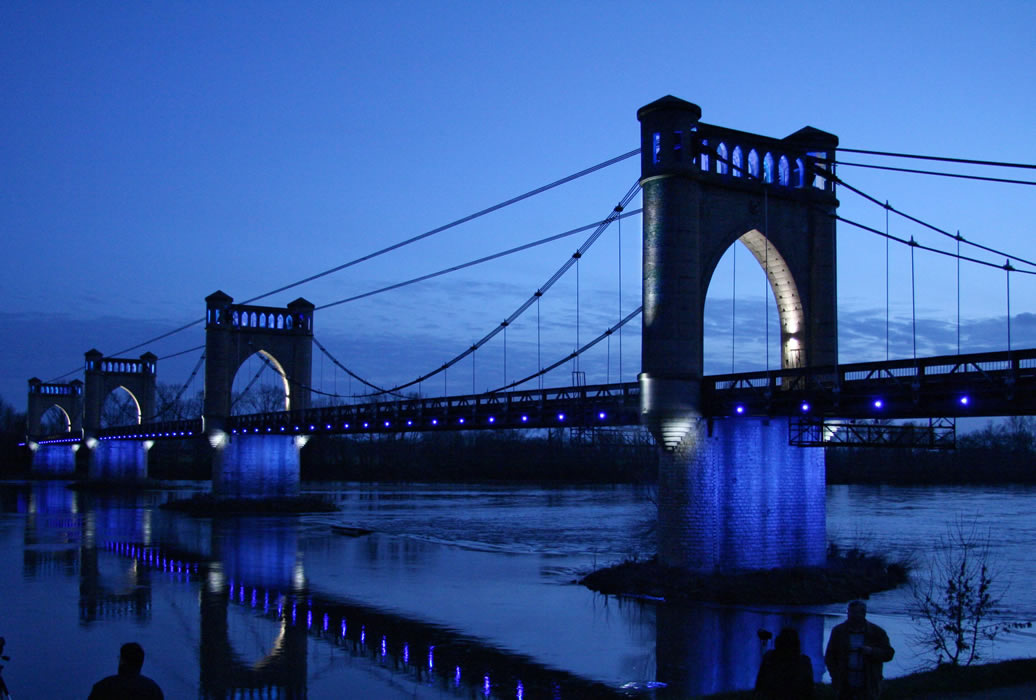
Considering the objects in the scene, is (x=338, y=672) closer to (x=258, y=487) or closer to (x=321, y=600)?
(x=321, y=600)

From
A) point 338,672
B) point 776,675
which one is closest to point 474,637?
point 338,672

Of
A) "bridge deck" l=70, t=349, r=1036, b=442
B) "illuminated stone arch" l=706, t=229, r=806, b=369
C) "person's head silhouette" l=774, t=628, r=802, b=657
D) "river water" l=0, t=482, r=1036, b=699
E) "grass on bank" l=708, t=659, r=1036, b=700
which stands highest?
"illuminated stone arch" l=706, t=229, r=806, b=369

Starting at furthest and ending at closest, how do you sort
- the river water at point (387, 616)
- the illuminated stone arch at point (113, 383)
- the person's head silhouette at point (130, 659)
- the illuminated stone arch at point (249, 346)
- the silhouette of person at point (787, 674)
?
the illuminated stone arch at point (113, 383)
the illuminated stone arch at point (249, 346)
the river water at point (387, 616)
the silhouette of person at point (787, 674)
the person's head silhouette at point (130, 659)

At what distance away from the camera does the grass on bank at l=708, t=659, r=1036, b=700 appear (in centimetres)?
1453

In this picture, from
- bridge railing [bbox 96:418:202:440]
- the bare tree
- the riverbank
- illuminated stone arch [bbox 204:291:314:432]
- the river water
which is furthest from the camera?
bridge railing [bbox 96:418:202:440]

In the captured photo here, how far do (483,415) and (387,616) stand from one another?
64.6 feet

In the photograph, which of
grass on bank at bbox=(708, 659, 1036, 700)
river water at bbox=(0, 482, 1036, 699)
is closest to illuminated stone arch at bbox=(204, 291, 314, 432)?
river water at bbox=(0, 482, 1036, 699)

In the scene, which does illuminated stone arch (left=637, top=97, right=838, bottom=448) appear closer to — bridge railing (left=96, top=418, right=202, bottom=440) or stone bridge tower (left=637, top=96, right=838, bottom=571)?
stone bridge tower (left=637, top=96, right=838, bottom=571)

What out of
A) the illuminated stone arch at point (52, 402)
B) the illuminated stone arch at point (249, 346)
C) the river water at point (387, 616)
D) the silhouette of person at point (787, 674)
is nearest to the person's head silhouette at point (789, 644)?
the silhouette of person at point (787, 674)

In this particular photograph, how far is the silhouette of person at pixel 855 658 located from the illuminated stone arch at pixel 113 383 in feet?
375

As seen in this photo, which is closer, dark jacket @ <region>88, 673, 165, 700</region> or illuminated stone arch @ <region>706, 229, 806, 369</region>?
dark jacket @ <region>88, 673, 165, 700</region>

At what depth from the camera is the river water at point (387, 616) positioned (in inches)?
754

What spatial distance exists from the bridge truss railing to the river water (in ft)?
17.1

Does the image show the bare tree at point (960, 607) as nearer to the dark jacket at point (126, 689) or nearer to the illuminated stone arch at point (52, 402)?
the dark jacket at point (126, 689)
